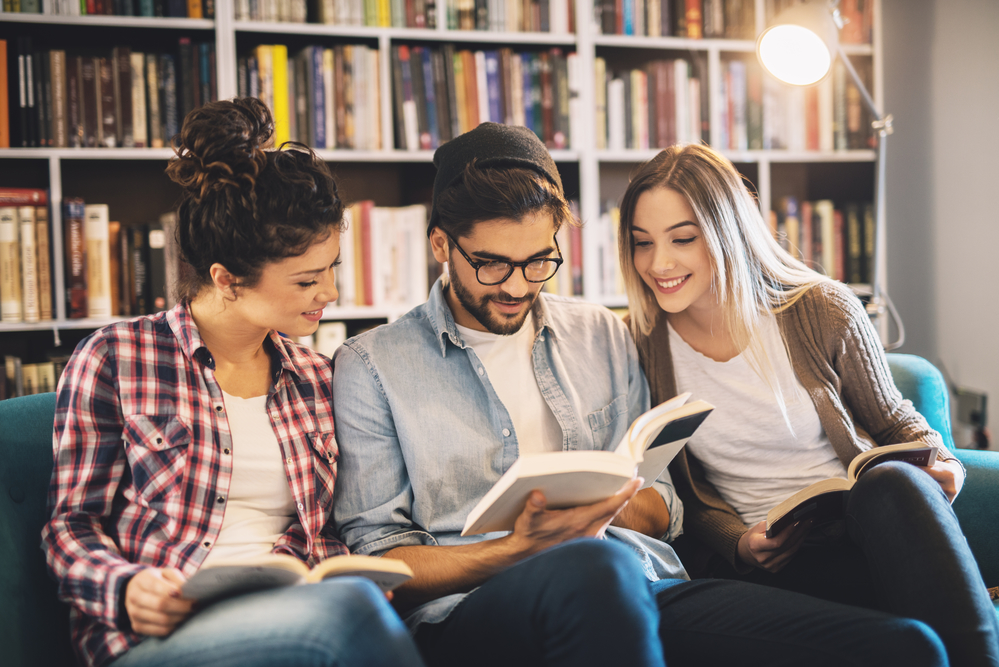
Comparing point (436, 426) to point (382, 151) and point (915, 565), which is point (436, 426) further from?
point (382, 151)

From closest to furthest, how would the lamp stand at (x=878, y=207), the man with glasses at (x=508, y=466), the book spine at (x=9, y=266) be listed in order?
the man with glasses at (x=508, y=466) < the book spine at (x=9, y=266) < the lamp stand at (x=878, y=207)

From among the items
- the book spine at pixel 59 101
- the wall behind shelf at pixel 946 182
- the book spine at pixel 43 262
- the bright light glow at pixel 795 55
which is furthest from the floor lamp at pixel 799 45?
the book spine at pixel 43 262

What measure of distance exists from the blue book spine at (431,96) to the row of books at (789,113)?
0.92 metres

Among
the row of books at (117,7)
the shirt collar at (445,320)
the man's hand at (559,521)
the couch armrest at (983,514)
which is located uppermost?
the row of books at (117,7)

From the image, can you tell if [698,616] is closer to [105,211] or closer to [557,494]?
[557,494]

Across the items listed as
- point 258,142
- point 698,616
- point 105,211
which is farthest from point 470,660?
point 105,211

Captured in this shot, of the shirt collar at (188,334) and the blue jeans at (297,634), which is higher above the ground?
the shirt collar at (188,334)

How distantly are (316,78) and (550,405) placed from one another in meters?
1.27

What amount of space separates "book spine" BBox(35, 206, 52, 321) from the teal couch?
2.62 feet

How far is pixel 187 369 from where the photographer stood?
114 cm

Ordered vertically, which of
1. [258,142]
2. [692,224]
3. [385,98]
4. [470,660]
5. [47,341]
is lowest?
[470,660]

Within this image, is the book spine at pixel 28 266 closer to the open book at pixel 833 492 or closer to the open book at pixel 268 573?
the open book at pixel 268 573

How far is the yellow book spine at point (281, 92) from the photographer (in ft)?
6.64

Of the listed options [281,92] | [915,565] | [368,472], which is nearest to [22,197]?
[281,92]
